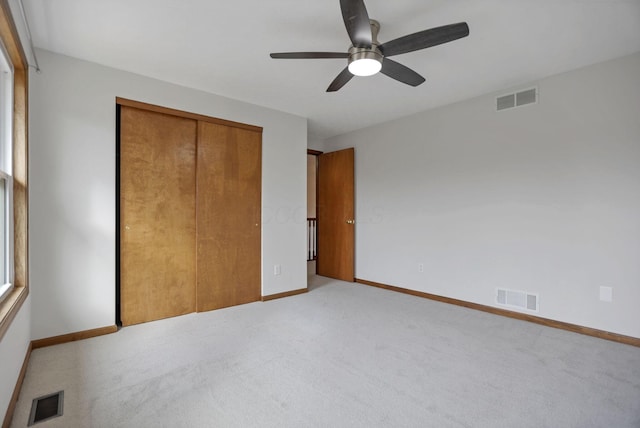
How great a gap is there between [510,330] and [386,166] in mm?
2526

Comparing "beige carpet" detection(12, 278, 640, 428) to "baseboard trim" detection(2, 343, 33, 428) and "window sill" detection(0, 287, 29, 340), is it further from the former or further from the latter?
"window sill" detection(0, 287, 29, 340)

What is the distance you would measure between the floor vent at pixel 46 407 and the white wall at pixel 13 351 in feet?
0.46

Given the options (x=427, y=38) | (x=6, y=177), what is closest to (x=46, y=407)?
(x=6, y=177)

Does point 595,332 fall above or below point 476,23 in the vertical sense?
below

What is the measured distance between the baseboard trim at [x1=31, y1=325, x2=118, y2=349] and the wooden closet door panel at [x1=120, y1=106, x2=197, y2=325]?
0.57 feet

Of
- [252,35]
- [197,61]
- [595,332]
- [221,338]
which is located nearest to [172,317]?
[221,338]

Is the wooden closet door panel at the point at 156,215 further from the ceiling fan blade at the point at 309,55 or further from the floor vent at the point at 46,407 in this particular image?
the ceiling fan blade at the point at 309,55

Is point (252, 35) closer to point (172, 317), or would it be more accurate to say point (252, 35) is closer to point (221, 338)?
point (221, 338)

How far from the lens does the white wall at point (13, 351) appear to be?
A: 1498 millimetres

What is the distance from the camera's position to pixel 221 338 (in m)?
2.64

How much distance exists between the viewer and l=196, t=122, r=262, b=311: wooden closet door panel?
11.0ft

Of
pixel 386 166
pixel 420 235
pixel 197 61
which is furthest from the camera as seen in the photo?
pixel 386 166

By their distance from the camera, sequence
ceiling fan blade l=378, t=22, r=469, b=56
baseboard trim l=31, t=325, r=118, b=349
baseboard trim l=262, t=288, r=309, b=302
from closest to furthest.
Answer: ceiling fan blade l=378, t=22, r=469, b=56 → baseboard trim l=31, t=325, r=118, b=349 → baseboard trim l=262, t=288, r=309, b=302

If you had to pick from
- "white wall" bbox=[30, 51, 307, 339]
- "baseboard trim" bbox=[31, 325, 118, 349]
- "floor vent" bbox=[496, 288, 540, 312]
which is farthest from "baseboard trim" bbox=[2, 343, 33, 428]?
"floor vent" bbox=[496, 288, 540, 312]
